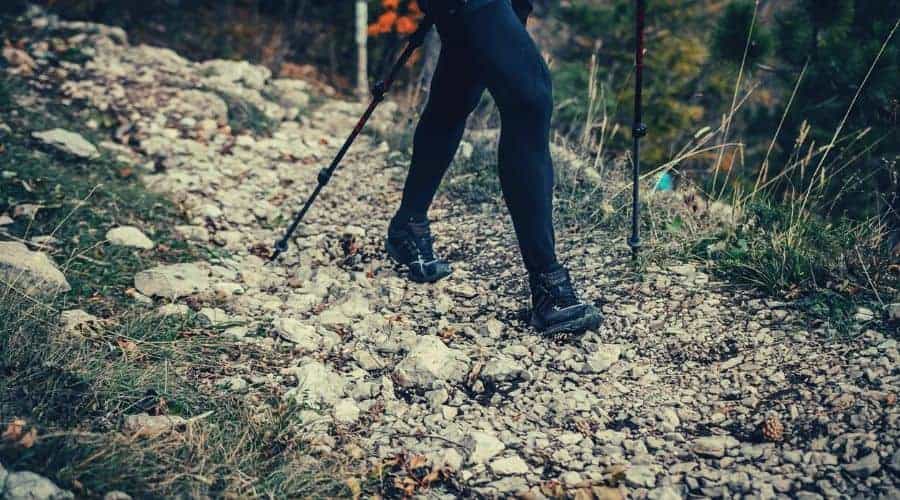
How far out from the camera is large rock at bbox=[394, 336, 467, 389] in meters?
2.61

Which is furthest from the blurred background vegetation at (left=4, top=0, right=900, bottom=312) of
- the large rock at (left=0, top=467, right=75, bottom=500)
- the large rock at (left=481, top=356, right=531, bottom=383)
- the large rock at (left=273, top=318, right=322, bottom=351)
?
the large rock at (left=0, top=467, right=75, bottom=500)

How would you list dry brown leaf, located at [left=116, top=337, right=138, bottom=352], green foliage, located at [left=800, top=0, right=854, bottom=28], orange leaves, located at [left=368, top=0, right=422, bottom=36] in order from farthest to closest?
1. orange leaves, located at [left=368, top=0, right=422, bottom=36]
2. green foliage, located at [left=800, top=0, right=854, bottom=28]
3. dry brown leaf, located at [left=116, top=337, right=138, bottom=352]

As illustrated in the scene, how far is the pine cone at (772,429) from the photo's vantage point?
2.22m

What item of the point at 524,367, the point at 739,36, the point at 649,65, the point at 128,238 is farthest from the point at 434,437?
the point at 649,65

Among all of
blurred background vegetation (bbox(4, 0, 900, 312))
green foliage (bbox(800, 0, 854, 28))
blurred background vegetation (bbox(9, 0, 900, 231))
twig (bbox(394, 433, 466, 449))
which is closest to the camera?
twig (bbox(394, 433, 466, 449))

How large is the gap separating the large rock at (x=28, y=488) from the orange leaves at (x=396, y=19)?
27.0 ft

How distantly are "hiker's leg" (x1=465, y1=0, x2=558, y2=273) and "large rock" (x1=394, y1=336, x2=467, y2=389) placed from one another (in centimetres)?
49

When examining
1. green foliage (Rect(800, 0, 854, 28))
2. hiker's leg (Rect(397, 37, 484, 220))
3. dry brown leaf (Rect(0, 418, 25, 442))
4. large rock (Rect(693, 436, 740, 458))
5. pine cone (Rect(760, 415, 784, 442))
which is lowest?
large rock (Rect(693, 436, 740, 458))

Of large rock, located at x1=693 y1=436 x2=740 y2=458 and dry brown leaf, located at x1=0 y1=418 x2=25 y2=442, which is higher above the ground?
dry brown leaf, located at x1=0 y1=418 x2=25 y2=442

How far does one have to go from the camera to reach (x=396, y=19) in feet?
31.4

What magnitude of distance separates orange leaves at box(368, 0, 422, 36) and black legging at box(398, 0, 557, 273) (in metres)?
6.73

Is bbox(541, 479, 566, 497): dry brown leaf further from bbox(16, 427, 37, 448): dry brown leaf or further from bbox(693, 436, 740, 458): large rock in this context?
bbox(16, 427, 37, 448): dry brown leaf

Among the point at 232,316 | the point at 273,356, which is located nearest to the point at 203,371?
the point at 273,356

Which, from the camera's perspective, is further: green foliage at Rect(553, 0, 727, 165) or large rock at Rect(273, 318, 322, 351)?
green foliage at Rect(553, 0, 727, 165)
